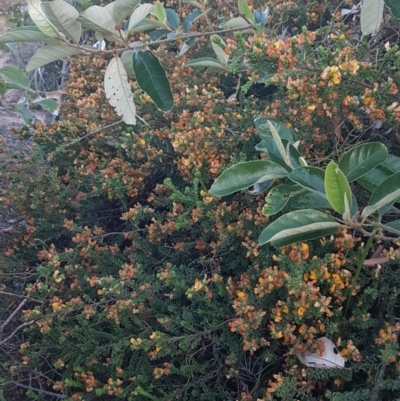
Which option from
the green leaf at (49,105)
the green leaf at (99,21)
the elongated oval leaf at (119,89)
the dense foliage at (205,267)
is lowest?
the dense foliage at (205,267)

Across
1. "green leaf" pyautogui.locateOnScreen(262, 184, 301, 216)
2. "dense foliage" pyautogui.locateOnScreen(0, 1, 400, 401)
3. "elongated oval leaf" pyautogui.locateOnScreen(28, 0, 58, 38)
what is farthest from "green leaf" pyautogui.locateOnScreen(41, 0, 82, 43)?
"green leaf" pyautogui.locateOnScreen(262, 184, 301, 216)

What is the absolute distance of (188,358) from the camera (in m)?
1.41

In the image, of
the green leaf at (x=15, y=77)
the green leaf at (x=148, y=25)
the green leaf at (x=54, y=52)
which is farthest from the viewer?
the green leaf at (x=15, y=77)

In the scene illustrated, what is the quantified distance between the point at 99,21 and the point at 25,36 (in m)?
0.24

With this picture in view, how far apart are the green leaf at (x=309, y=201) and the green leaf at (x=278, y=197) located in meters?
0.05

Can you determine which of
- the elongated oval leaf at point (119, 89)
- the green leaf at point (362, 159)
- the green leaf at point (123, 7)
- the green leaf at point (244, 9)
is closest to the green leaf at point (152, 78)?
the elongated oval leaf at point (119, 89)

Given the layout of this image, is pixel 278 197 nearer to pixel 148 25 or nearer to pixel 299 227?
pixel 299 227

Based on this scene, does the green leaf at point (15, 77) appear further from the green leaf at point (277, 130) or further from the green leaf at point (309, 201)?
the green leaf at point (309, 201)

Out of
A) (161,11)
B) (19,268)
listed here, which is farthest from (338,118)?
(19,268)

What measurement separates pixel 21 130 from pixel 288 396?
1.85 metres

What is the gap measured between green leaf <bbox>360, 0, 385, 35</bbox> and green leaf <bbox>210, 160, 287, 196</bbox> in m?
0.62

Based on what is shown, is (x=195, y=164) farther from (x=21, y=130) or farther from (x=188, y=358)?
(x=21, y=130)

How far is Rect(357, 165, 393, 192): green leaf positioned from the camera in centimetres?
119

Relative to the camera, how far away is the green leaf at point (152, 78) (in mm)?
1429
